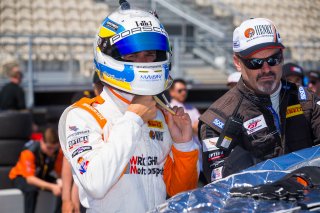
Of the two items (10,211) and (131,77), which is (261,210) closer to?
(131,77)

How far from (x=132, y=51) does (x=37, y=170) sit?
14.5 ft

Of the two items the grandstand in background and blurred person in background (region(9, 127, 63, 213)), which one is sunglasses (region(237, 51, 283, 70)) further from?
the grandstand in background

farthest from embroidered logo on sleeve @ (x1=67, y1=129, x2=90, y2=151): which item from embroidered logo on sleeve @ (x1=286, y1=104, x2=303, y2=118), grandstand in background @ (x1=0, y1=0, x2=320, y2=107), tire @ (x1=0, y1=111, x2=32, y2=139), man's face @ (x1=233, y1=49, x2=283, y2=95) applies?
grandstand in background @ (x1=0, y1=0, x2=320, y2=107)

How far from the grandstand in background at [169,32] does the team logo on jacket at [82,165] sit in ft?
25.0

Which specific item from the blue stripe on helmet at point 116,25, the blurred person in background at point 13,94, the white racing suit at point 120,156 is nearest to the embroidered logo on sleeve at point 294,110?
the white racing suit at point 120,156

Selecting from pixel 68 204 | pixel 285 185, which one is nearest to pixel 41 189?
pixel 68 204

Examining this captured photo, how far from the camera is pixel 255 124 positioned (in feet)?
10.1

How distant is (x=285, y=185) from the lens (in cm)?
198

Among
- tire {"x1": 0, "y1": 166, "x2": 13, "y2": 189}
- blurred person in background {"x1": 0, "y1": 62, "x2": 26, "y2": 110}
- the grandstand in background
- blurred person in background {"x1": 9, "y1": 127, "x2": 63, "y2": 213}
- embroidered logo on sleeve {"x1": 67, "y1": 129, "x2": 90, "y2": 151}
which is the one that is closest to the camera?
embroidered logo on sleeve {"x1": 67, "y1": 129, "x2": 90, "y2": 151}

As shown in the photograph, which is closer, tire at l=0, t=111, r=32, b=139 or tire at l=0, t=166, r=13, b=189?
tire at l=0, t=166, r=13, b=189

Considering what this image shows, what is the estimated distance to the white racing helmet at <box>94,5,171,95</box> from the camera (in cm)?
265

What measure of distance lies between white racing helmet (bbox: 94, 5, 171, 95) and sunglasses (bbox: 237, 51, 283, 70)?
0.53m

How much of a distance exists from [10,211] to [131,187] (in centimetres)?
227

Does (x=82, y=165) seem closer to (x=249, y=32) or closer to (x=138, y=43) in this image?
(x=138, y=43)
